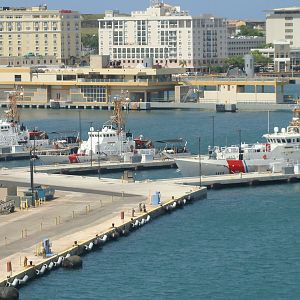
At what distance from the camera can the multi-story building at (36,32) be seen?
625ft

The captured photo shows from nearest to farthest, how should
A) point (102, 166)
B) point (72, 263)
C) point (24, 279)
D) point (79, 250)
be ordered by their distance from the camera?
point (24, 279) → point (72, 263) → point (79, 250) → point (102, 166)

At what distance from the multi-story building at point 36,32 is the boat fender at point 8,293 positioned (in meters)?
142

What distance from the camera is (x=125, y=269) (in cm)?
5328

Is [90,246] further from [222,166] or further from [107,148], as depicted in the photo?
[107,148]

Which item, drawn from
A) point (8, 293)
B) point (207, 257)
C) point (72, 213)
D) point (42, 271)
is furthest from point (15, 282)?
point (72, 213)

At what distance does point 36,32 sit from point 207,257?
139m

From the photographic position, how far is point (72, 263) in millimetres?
52906

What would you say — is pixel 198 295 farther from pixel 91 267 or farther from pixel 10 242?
pixel 10 242

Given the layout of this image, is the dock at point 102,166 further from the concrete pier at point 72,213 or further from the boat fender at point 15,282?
the boat fender at point 15,282

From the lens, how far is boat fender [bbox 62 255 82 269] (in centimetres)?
5294

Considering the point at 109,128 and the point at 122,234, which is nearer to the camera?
the point at 122,234

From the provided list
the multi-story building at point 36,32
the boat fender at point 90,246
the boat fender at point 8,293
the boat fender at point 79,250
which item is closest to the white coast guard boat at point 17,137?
the boat fender at point 90,246

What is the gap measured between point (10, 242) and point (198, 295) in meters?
9.43

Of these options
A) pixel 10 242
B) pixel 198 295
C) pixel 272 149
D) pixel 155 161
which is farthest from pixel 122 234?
pixel 155 161
